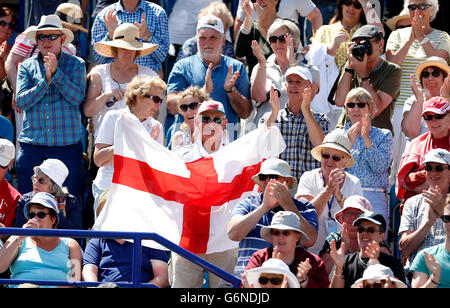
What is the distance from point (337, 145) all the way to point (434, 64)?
209 cm

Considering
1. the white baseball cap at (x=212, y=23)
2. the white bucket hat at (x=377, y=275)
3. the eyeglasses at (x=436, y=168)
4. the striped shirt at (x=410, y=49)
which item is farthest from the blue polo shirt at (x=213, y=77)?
the white bucket hat at (x=377, y=275)

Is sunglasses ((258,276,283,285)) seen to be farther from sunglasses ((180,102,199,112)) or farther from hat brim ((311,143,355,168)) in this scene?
sunglasses ((180,102,199,112))

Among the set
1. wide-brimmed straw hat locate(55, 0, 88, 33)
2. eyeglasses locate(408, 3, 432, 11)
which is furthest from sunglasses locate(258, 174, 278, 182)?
wide-brimmed straw hat locate(55, 0, 88, 33)

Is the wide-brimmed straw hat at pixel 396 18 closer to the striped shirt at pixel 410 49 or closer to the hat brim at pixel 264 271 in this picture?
the striped shirt at pixel 410 49

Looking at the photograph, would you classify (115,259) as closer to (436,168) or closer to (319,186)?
(319,186)

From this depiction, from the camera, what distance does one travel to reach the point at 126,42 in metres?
12.6

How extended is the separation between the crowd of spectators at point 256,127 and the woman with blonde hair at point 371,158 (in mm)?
15

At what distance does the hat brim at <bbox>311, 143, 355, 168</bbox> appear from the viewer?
10.6 m

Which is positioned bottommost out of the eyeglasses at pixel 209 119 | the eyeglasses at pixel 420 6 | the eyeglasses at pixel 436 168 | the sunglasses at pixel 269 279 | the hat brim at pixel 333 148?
the sunglasses at pixel 269 279

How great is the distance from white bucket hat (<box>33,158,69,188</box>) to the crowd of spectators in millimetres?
15

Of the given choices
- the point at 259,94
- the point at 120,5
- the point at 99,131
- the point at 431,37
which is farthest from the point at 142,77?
the point at 431,37

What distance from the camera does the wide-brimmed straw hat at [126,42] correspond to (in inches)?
497
